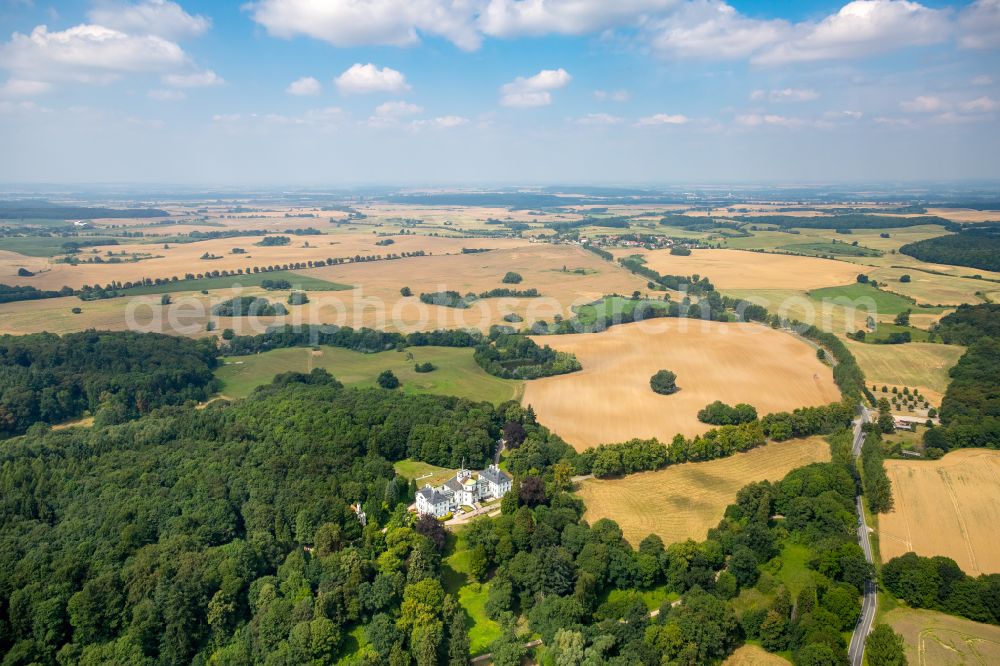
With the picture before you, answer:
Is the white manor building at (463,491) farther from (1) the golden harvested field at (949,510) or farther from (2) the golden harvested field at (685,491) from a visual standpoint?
(1) the golden harvested field at (949,510)

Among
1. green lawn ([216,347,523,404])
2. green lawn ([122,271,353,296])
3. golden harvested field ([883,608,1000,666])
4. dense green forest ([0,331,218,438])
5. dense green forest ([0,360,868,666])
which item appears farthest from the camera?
green lawn ([122,271,353,296])

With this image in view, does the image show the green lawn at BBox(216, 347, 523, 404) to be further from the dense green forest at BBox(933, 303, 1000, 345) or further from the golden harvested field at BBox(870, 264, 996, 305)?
the golden harvested field at BBox(870, 264, 996, 305)

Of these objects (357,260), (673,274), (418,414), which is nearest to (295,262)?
(357,260)

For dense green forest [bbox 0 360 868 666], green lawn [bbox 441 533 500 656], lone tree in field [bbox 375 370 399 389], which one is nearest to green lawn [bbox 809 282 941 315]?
dense green forest [bbox 0 360 868 666]

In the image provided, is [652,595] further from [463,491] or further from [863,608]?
[463,491]

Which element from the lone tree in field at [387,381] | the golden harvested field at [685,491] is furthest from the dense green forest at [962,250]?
the lone tree in field at [387,381]

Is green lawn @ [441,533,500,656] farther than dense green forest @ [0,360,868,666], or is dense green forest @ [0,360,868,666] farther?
green lawn @ [441,533,500,656]
